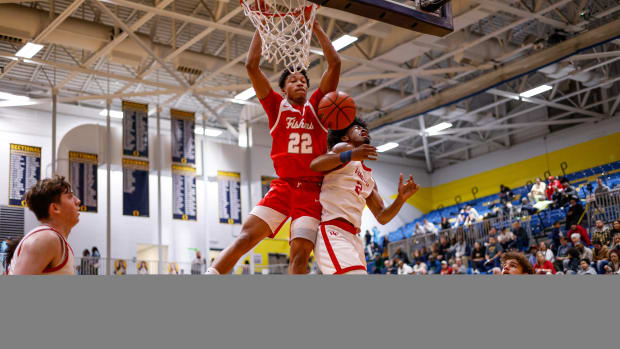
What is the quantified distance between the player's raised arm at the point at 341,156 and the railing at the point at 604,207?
13.8 meters

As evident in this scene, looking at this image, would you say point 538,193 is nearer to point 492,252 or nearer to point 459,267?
point 492,252

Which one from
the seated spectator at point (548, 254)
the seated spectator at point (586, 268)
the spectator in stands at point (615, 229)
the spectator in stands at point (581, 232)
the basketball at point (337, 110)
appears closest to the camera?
the basketball at point (337, 110)

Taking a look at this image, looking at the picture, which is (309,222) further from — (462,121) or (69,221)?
(462,121)

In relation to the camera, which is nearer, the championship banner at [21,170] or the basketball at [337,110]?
the basketball at [337,110]

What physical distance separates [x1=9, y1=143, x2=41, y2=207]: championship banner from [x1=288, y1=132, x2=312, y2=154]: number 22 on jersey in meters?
14.8

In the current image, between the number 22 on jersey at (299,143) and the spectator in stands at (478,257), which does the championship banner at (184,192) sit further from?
the number 22 on jersey at (299,143)

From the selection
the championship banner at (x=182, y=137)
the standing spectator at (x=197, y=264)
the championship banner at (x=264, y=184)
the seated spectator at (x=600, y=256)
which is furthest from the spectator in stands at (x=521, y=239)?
the championship banner at (x=182, y=137)

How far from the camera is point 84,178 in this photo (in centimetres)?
1845

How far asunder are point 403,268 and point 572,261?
6.01 metres

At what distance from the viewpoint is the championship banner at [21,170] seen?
1809cm

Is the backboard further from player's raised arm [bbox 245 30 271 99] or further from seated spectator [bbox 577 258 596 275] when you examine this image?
seated spectator [bbox 577 258 596 275]

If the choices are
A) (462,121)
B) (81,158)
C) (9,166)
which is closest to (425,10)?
(81,158)

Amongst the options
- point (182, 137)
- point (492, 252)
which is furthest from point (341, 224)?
point (182, 137)

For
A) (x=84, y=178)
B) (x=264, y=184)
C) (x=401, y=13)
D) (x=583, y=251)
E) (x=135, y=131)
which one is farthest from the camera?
(x=264, y=184)
